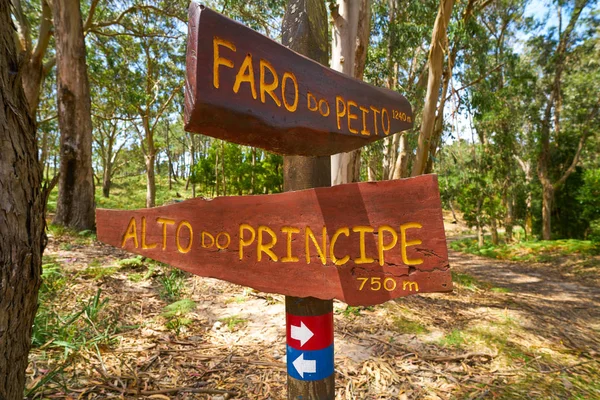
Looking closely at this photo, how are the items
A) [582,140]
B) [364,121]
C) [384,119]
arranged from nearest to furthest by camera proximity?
[364,121] → [384,119] → [582,140]

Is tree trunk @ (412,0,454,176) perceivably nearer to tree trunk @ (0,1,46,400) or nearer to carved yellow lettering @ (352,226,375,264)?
carved yellow lettering @ (352,226,375,264)

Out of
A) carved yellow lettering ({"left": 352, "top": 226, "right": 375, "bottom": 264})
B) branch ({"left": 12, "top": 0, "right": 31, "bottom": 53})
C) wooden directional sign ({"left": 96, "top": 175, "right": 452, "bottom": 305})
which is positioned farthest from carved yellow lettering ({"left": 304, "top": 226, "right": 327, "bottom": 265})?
branch ({"left": 12, "top": 0, "right": 31, "bottom": 53})

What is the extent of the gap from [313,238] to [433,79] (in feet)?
16.0

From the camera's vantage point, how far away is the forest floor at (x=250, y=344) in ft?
6.45

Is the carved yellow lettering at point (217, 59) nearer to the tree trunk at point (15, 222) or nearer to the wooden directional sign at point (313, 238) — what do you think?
the wooden directional sign at point (313, 238)

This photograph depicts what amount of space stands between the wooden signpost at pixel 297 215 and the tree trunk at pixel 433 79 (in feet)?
12.9

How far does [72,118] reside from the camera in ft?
19.9

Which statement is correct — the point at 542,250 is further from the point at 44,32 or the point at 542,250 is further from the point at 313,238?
the point at 44,32

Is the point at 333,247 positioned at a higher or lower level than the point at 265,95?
lower

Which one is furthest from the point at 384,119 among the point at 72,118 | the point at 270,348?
the point at 72,118

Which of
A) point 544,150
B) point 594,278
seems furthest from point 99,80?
point 544,150

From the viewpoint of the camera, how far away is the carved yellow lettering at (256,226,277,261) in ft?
3.69

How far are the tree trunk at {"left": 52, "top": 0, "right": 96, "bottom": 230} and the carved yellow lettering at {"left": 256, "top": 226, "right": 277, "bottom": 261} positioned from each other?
6.27 meters

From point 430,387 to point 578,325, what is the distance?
8.77ft
